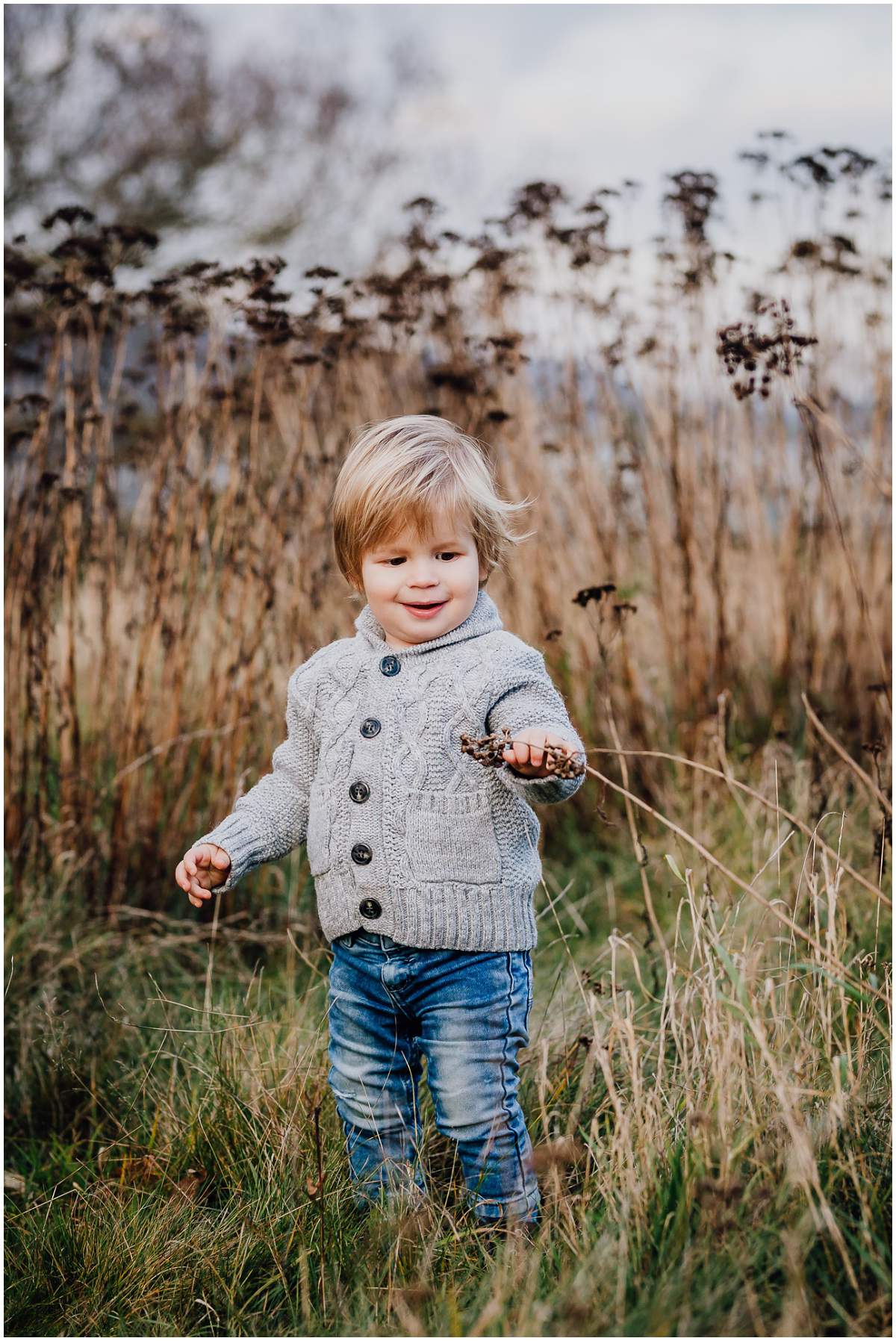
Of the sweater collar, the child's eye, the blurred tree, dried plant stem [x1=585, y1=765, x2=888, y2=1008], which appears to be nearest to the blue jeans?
dried plant stem [x1=585, y1=765, x2=888, y2=1008]

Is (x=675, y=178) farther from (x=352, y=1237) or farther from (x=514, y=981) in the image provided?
(x=352, y=1237)

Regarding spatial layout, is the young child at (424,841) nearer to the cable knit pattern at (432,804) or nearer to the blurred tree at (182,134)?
the cable knit pattern at (432,804)

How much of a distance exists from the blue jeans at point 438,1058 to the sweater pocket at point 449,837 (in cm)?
13

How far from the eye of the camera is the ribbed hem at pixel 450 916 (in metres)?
1.76

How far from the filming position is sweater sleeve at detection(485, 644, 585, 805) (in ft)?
5.38

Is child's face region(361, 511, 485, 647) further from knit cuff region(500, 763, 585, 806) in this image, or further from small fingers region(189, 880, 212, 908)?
small fingers region(189, 880, 212, 908)

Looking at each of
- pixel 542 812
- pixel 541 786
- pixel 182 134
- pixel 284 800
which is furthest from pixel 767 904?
pixel 182 134

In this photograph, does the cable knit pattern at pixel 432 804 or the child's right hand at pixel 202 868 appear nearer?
the cable knit pattern at pixel 432 804

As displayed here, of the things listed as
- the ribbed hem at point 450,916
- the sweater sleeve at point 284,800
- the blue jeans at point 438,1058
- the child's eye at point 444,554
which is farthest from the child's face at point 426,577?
the blue jeans at point 438,1058

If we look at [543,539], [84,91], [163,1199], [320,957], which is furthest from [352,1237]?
[84,91]

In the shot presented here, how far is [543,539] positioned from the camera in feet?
12.5

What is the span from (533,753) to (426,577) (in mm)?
392

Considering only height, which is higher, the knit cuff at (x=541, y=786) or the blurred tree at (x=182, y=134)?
the blurred tree at (x=182, y=134)

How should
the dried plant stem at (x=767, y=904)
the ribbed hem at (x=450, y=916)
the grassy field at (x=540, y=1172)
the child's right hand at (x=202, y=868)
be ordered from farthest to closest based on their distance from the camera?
the child's right hand at (x=202, y=868) → the ribbed hem at (x=450, y=916) → the dried plant stem at (x=767, y=904) → the grassy field at (x=540, y=1172)
